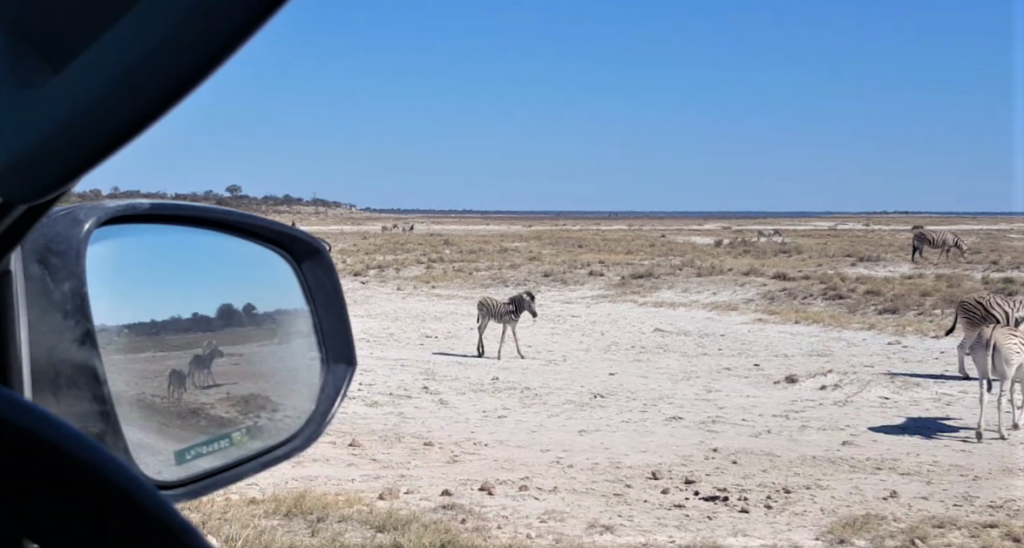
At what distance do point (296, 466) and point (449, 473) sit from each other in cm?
131

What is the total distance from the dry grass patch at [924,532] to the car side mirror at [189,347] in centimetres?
520

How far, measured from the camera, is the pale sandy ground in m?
7.38

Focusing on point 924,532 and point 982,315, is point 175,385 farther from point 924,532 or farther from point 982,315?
point 982,315

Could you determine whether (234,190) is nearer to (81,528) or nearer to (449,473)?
(449,473)

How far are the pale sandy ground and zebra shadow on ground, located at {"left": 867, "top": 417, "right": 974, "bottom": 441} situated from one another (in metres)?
0.03

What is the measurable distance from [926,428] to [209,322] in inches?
380

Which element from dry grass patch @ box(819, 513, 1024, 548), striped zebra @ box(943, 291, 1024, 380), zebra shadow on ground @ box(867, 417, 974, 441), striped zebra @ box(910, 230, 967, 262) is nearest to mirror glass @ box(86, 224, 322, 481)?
dry grass patch @ box(819, 513, 1024, 548)

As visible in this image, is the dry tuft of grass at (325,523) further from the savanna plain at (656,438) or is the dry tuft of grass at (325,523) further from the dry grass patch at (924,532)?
the dry grass patch at (924,532)

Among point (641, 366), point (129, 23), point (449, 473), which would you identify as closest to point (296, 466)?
point (449, 473)

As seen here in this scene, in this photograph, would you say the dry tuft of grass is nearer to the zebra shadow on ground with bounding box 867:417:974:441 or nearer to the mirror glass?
the mirror glass

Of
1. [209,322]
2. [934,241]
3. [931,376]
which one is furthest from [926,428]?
[934,241]

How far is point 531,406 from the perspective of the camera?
11.5 meters

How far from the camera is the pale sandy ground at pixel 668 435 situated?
7.38 meters

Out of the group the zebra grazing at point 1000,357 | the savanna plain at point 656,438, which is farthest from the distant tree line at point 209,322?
the zebra grazing at point 1000,357
